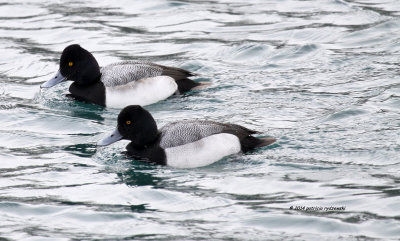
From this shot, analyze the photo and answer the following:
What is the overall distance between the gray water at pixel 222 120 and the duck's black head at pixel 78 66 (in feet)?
1.27

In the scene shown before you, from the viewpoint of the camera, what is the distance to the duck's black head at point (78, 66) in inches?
517

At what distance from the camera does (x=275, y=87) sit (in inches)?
521

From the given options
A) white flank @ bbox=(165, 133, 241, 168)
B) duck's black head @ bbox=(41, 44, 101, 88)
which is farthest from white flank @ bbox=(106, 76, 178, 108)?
white flank @ bbox=(165, 133, 241, 168)

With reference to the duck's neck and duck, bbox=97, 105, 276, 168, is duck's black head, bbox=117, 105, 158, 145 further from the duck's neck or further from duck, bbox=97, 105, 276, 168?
the duck's neck

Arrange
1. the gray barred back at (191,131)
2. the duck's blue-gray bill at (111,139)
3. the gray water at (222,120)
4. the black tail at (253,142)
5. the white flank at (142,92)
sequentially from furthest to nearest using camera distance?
the white flank at (142,92)
the duck's blue-gray bill at (111,139)
the black tail at (253,142)
the gray barred back at (191,131)
the gray water at (222,120)

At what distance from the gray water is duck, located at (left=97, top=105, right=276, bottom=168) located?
13cm

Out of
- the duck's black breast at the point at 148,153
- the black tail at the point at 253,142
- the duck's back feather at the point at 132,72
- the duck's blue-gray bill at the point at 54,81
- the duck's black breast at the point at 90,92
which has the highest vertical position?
the duck's back feather at the point at 132,72

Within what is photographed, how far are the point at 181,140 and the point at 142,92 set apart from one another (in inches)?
112

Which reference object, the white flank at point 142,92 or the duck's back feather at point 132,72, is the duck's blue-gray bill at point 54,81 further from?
the white flank at point 142,92

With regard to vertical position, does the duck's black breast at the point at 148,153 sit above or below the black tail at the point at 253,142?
below

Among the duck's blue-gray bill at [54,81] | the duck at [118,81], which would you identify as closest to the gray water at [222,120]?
the duck at [118,81]

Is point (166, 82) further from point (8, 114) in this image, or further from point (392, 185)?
point (392, 185)

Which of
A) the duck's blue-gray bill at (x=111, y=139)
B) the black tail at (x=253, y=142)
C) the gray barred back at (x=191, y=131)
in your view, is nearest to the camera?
the gray barred back at (x=191, y=131)

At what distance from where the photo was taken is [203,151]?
33.6 feet
